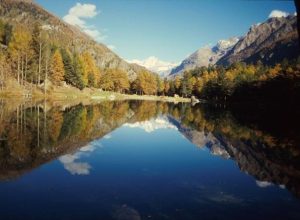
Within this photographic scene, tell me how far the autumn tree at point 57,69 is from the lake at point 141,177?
250 feet

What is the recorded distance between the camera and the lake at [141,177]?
14.0m

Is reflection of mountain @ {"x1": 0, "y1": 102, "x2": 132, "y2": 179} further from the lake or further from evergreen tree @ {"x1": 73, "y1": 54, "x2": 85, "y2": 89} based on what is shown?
evergreen tree @ {"x1": 73, "y1": 54, "x2": 85, "y2": 89}

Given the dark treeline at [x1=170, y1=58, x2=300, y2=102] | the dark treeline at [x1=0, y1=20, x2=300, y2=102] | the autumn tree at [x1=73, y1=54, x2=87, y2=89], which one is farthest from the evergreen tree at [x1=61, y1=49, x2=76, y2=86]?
the dark treeline at [x1=170, y1=58, x2=300, y2=102]

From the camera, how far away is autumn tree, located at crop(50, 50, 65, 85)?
110 metres

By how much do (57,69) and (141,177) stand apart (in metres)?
97.4

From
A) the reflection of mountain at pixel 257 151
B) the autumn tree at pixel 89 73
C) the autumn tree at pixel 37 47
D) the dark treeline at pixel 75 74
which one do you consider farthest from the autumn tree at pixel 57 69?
the reflection of mountain at pixel 257 151

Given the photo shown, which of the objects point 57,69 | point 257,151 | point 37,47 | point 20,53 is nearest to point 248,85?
point 57,69

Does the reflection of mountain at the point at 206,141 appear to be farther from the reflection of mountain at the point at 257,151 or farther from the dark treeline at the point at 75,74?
the dark treeline at the point at 75,74

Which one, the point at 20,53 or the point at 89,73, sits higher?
the point at 20,53

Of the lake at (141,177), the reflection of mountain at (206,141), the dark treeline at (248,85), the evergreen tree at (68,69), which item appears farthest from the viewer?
the evergreen tree at (68,69)

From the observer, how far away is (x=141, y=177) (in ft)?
65.6

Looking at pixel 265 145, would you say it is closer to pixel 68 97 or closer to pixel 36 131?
pixel 36 131

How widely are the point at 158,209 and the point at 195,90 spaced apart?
533 ft

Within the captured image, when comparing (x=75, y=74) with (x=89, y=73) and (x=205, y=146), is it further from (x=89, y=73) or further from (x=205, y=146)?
(x=205, y=146)
